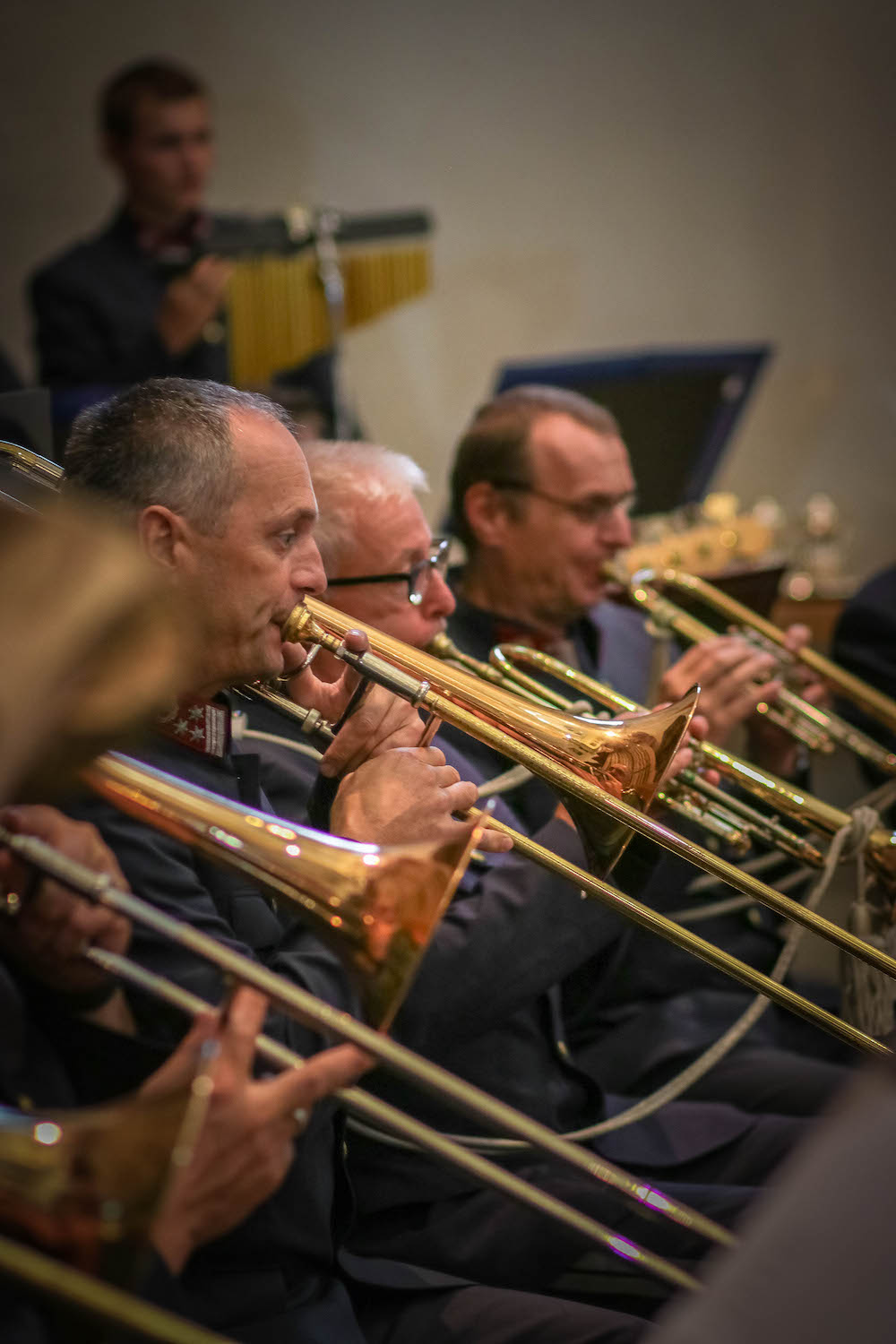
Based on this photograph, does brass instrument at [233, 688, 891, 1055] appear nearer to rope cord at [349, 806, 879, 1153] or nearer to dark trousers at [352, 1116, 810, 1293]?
rope cord at [349, 806, 879, 1153]

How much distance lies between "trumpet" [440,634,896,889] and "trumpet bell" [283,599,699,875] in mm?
259

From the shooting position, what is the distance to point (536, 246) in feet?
17.3

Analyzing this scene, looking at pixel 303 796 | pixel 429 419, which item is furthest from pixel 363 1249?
pixel 429 419

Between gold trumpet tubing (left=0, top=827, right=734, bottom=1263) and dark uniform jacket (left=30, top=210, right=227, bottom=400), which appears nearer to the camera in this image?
gold trumpet tubing (left=0, top=827, right=734, bottom=1263)

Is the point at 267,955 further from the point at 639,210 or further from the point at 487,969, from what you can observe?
the point at 639,210

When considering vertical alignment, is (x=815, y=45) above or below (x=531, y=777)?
above

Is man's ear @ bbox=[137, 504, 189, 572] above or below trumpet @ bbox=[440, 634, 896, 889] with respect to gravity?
above

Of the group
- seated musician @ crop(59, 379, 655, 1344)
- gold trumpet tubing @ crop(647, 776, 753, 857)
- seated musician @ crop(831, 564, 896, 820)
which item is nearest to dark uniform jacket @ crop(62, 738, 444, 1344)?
seated musician @ crop(59, 379, 655, 1344)

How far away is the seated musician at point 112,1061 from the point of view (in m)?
1.08

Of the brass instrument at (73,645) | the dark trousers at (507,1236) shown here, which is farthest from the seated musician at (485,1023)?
the brass instrument at (73,645)

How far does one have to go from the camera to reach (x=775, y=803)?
7.39 ft

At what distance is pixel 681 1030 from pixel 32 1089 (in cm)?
142

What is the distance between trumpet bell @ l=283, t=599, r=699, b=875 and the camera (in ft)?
5.86

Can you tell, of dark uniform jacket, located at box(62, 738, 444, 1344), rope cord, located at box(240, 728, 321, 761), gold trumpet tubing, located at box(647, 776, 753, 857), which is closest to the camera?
dark uniform jacket, located at box(62, 738, 444, 1344)
